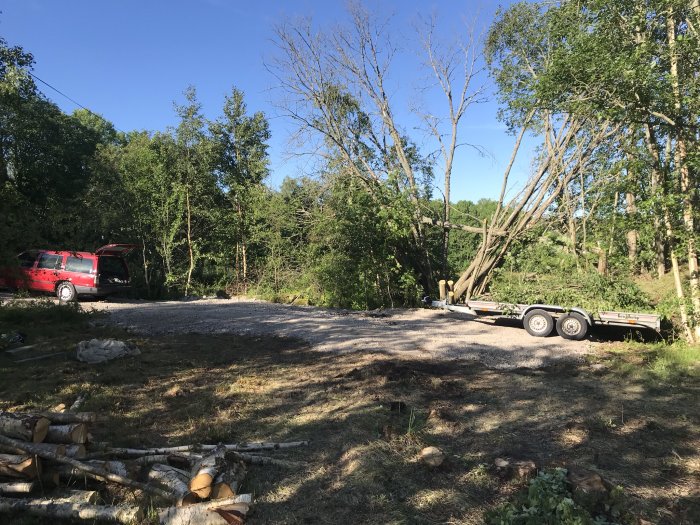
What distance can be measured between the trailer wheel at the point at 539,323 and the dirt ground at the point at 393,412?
576 millimetres

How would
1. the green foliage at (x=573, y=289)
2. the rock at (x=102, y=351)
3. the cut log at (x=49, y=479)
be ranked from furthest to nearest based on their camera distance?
1. the green foliage at (x=573, y=289)
2. the rock at (x=102, y=351)
3. the cut log at (x=49, y=479)

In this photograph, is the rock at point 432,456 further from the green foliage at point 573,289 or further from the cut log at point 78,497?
the green foliage at point 573,289

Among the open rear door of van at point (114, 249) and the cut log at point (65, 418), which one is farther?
the open rear door of van at point (114, 249)

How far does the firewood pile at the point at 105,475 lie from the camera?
3.10 metres

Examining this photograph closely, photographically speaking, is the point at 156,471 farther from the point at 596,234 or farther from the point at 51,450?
the point at 596,234

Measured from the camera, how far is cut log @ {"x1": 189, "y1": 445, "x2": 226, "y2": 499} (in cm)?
326

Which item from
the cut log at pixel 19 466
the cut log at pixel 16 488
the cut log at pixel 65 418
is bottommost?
the cut log at pixel 16 488

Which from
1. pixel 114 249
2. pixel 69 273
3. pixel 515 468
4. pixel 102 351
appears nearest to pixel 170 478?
pixel 515 468

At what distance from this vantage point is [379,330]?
1066 centimetres

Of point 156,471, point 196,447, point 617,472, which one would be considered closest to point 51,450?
point 156,471

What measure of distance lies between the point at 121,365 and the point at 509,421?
5.77m

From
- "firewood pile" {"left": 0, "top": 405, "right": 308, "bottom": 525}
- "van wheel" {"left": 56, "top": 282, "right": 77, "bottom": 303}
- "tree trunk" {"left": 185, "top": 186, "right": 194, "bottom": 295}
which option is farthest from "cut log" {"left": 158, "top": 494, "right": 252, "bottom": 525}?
"tree trunk" {"left": 185, "top": 186, "right": 194, "bottom": 295}

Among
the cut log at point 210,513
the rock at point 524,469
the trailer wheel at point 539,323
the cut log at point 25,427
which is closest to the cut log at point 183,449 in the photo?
the cut log at point 25,427

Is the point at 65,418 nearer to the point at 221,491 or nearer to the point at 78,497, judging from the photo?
the point at 78,497
